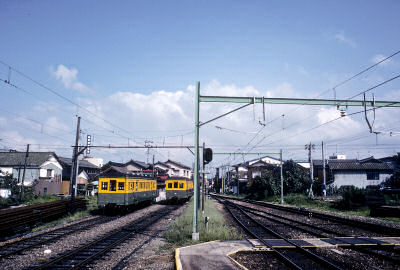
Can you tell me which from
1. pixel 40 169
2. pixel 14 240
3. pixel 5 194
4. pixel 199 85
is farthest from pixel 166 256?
pixel 40 169

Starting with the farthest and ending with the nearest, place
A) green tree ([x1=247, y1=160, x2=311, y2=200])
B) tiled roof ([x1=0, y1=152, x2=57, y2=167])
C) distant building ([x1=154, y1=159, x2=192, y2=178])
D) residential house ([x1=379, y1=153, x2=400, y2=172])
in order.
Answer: distant building ([x1=154, y1=159, x2=192, y2=178])
residential house ([x1=379, y1=153, x2=400, y2=172])
tiled roof ([x1=0, y1=152, x2=57, y2=167])
green tree ([x1=247, y1=160, x2=311, y2=200])

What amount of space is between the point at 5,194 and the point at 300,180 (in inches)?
1351

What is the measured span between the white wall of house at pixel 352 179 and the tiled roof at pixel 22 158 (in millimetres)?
43705

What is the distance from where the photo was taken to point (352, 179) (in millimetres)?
44031

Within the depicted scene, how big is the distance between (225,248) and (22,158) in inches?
1735

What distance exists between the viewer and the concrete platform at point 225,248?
7738 mm

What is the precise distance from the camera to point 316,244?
10438 mm

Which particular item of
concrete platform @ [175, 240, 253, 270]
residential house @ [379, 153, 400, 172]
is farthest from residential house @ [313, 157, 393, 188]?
concrete platform @ [175, 240, 253, 270]

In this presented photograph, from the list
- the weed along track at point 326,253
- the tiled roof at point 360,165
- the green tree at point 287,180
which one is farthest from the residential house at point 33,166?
the tiled roof at point 360,165

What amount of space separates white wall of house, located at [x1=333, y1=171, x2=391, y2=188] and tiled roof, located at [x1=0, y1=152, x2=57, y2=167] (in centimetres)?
4371

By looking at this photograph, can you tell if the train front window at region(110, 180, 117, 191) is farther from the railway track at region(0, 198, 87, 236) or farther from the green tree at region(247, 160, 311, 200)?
the green tree at region(247, 160, 311, 200)

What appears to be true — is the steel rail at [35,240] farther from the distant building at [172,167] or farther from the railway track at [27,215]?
the distant building at [172,167]

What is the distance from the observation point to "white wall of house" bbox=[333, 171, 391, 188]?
43.8m

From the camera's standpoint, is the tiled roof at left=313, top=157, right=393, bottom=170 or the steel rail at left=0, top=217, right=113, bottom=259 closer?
the steel rail at left=0, top=217, right=113, bottom=259
